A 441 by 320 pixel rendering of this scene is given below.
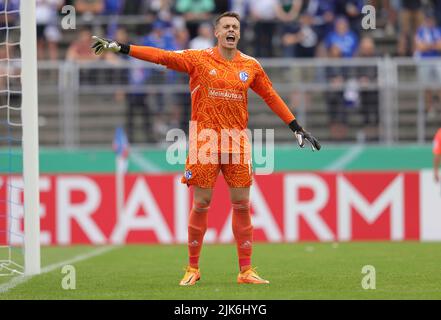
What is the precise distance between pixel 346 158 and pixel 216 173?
10420 mm

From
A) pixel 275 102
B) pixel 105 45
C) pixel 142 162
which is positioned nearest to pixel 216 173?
pixel 275 102

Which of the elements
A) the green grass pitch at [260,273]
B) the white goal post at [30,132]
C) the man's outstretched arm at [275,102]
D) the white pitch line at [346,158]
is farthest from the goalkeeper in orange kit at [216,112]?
the white pitch line at [346,158]

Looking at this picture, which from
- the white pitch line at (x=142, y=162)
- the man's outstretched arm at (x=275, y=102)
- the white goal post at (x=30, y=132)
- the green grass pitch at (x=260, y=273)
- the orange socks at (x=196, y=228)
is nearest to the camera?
the green grass pitch at (x=260, y=273)

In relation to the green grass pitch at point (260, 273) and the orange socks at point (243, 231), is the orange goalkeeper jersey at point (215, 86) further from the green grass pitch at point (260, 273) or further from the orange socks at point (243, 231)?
the green grass pitch at point (260, 273)

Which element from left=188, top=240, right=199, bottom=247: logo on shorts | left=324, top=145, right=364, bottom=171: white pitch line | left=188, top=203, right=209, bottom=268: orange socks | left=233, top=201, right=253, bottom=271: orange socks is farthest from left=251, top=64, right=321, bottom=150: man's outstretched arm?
left=324, top=145, right=364, bottom=171: white pitch line

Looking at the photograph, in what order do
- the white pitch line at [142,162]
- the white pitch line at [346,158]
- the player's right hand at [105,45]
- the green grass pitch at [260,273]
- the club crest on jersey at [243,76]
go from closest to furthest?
the green grass pitch at [260,273], the player's right hand at [105,45], the club crest on jersey at [243,76], the white pitch line at [346,158], the white pitch line at [142,162]

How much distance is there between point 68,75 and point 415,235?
756 cm

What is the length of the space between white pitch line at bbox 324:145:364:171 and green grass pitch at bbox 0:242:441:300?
3473mm

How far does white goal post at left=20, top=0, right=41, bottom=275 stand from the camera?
11.2m

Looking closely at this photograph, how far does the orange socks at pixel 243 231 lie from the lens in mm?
10148

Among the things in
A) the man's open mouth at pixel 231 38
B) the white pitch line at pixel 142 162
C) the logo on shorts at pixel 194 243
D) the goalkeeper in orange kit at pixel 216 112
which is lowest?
the logo on shorts at pixel 194 243

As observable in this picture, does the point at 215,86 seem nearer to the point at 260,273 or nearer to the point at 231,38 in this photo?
the point at 231,38

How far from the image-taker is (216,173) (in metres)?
9.98

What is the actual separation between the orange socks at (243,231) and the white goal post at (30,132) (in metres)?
2.40
